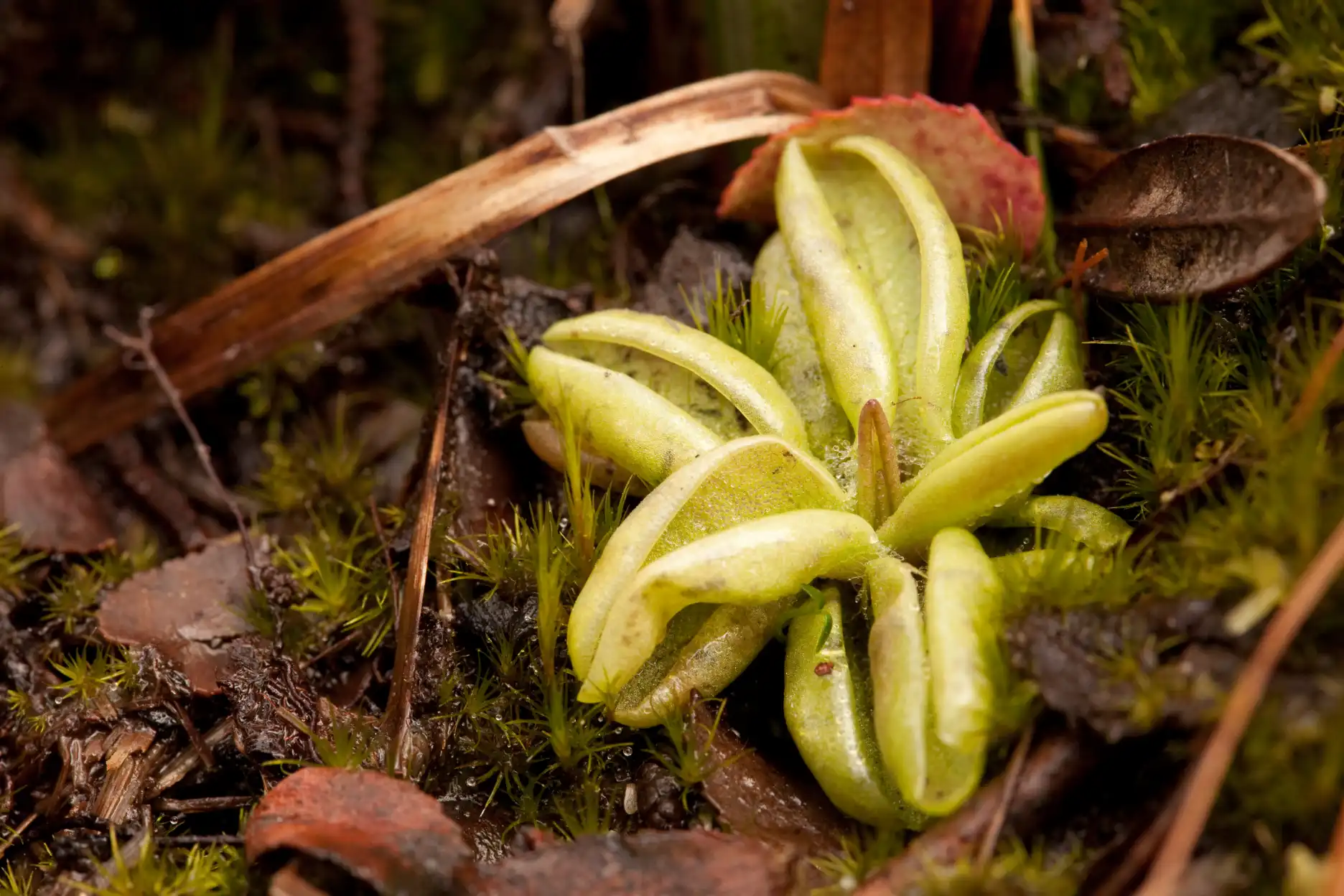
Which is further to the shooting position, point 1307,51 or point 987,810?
point 1307,51

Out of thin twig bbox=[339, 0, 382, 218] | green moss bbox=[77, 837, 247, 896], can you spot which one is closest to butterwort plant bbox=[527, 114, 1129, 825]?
green moss bbox=[77, 837, 247, 896]

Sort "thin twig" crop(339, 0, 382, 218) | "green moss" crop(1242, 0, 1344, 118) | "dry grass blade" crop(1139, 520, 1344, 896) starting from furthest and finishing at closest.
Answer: "thin twig" crop(339, 0, 382, 218) < "green moss" crop(1242, 0, 1344, 118) < "dry grass blade" crop(1139, 520, 1344, 896)

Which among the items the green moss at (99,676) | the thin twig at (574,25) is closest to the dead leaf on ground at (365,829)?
the green moss at (99,676)

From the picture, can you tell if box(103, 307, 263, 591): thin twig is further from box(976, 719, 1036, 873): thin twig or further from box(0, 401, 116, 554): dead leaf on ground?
box(976, 719, 1036, 873): thin twig

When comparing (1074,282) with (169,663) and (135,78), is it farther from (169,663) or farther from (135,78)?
(135,78)

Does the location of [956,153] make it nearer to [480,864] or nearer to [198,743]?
[480,864]

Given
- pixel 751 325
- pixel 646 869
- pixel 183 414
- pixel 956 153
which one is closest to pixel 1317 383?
pixel 956 153

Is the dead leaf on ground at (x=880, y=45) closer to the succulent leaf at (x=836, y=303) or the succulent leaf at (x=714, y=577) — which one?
the succulent leaf at (x=836, y=303)
